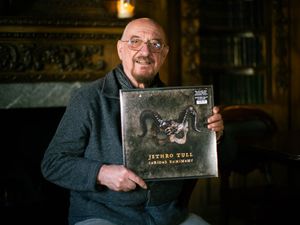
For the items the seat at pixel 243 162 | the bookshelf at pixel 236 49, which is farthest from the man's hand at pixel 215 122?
the bookshelf at pixel 236 49

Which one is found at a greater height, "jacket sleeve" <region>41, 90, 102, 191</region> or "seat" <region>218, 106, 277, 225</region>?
"jacket sleeve" <region>41, 90, 102, 191</region>

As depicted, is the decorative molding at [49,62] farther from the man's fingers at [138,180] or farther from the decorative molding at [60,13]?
the man's fingers at [138,180]

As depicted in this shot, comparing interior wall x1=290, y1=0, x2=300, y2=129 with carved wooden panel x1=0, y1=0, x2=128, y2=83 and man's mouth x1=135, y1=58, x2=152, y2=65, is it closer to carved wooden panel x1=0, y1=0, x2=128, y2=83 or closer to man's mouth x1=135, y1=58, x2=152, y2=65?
carved wooden panel x1=0, y1=0, x2=128, y2=83

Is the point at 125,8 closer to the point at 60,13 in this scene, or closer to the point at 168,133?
the point at 60,13

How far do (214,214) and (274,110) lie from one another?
93 cm

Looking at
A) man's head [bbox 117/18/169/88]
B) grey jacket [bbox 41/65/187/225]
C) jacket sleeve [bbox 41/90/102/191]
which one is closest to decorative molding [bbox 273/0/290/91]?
man's head [bbox 117/18/169/88]

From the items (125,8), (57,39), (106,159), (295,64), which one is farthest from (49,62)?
(295,64)

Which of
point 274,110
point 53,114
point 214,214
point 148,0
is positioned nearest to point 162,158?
point 53,114

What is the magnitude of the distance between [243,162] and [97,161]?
1719 mm

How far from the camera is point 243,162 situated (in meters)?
2.92

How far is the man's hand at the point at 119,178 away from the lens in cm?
131

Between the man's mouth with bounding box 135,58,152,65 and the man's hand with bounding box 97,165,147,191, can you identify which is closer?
the man's hand with bounding box 97,165,147,191

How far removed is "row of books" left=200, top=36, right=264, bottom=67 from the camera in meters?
3.25

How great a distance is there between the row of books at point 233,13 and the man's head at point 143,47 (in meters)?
1.70
